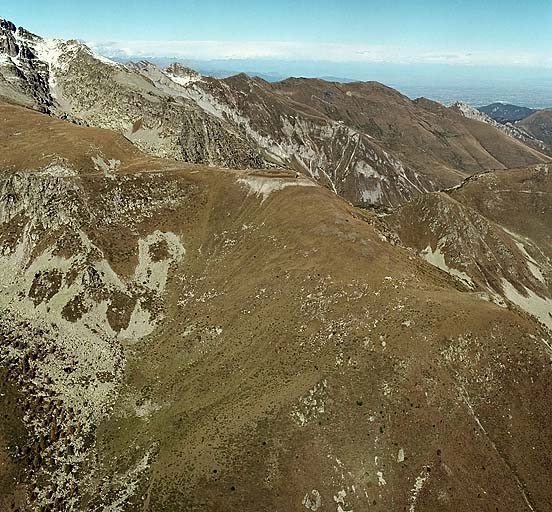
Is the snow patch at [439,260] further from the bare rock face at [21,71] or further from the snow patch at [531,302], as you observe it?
the bare rock face at [21,71]

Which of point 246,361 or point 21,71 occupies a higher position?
point 21,71

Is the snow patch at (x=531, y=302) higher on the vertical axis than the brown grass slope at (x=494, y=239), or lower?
lower

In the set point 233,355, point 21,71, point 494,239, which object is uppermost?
point 21,71

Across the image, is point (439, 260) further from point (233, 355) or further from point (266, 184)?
point (233, 355)

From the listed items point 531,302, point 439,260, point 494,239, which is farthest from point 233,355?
point 494,239

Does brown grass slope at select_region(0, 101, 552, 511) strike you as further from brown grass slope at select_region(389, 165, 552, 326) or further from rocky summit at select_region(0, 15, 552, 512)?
brown grass slope at select_region(389, 165, 552, 326)

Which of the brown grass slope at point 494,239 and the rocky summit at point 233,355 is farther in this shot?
the brown grass slope at point 494,239

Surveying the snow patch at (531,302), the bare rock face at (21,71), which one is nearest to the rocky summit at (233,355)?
the snow patch at (531,302)
